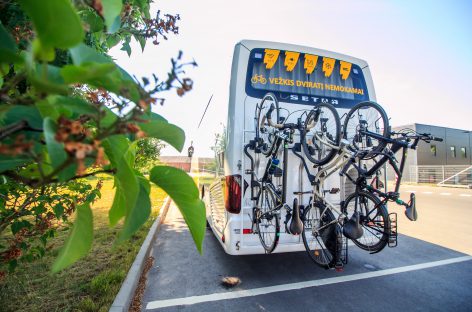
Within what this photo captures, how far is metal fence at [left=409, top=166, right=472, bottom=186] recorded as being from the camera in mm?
21172

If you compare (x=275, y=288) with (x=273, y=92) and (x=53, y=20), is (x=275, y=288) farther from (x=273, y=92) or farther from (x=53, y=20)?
(x=53, y=20)

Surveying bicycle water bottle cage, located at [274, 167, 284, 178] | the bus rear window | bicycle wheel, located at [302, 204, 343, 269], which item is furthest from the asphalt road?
the bus rear window

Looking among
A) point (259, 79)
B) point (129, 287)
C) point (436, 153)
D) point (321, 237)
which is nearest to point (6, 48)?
point (129, 287)

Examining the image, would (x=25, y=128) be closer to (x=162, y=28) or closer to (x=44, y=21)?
(x=44, y=21)

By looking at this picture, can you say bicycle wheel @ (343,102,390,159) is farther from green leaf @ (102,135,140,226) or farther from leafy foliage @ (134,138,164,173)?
green leaf @ (102,135,140,226)

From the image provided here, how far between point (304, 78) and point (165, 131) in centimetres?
450

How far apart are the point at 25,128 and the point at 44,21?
0.67 ft

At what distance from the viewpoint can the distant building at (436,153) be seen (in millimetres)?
26266

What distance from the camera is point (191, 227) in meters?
0.70

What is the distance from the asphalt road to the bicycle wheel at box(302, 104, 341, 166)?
1851 millimetres

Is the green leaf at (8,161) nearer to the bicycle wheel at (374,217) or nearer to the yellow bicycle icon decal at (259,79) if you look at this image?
the bicycle wheel at (374,217)

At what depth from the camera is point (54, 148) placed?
1.32 feet

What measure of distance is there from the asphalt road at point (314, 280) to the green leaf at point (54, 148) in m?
3.42

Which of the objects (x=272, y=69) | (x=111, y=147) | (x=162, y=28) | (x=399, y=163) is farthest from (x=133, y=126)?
(x=272, y=69)
